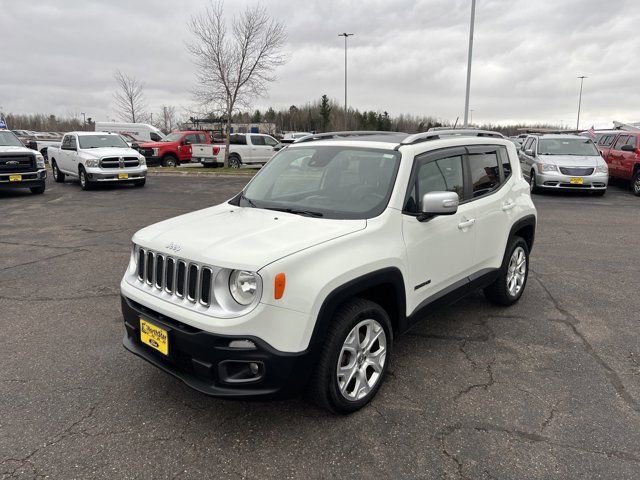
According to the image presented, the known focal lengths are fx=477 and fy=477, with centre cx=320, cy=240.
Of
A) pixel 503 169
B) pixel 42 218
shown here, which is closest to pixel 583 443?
pixel 503 169

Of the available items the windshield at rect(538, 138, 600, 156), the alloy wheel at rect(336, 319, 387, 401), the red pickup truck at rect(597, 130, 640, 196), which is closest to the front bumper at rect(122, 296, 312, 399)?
the alloy wheel at rect(336, 319, 387, 401)

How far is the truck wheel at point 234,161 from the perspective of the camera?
2267 cm

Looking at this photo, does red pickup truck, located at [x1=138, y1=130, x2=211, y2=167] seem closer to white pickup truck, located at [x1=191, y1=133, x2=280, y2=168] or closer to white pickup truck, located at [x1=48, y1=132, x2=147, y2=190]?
white pickup truck, located at [x1=191, y1=133, x2=280, y2=168]

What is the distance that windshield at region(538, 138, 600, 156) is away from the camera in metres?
14.5

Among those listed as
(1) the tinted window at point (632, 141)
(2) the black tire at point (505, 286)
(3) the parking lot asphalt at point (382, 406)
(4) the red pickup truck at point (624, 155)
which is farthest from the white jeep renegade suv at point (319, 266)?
(1) the tinted window at point (632, 141)

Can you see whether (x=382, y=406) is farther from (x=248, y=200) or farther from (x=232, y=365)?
(x=248, y=200)

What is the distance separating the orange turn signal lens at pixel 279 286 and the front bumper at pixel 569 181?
43.9 ft

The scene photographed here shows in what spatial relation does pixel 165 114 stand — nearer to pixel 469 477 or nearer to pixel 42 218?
pixel 42 218

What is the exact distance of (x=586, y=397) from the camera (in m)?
3.38

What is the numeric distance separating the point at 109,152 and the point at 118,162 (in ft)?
1.60

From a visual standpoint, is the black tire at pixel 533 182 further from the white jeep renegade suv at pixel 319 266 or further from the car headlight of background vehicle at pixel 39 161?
the car headlight of background vehicle at pixel 39 161

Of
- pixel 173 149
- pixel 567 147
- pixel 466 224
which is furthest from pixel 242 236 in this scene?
pixel 173 149

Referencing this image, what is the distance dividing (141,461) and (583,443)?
2615mm

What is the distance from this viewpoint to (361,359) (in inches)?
126
